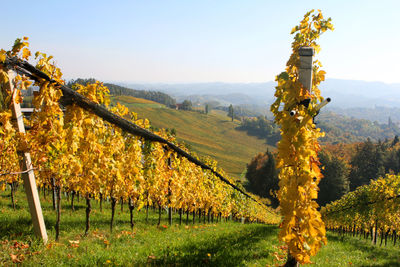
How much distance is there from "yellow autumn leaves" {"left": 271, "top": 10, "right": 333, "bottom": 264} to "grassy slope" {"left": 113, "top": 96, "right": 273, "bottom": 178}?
330 feet

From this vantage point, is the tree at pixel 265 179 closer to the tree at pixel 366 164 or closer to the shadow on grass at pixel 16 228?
the tree at pixel 366 164

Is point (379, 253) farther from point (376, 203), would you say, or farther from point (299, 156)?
point (299, 156)

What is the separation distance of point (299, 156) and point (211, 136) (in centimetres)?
14685

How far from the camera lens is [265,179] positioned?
69.3 m

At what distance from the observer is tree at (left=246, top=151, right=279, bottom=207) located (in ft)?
224

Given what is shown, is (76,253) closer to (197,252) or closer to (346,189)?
(197,252)

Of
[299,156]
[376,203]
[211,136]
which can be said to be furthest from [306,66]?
[211,136]

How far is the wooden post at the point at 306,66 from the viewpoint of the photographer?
3641 mm

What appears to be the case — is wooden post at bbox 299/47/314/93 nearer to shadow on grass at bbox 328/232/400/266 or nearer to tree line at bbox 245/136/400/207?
shadow on grass at bbox 328/232/400/266

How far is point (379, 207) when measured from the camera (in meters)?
15.1

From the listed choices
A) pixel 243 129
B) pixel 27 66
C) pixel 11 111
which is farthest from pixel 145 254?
pixel 243 129

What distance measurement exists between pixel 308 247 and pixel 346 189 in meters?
68.6

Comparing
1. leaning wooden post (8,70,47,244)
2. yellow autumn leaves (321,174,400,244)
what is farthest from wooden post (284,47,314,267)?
yellow autumn leaves (321,174,400,244)

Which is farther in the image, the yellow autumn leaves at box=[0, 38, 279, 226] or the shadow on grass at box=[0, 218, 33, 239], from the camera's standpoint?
the shadow on grass at box=[0, 218, 33, 239]
